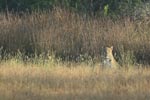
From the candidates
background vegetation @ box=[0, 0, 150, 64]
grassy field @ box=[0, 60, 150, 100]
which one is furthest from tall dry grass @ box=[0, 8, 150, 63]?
grassy field @ box=[0, 60, 150, 100]

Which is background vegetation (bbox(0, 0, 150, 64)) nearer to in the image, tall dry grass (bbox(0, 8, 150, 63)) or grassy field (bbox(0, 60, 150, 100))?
tall dry grass (bbox(0, 8, 150, 63))

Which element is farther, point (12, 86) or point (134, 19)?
point (134, 19)

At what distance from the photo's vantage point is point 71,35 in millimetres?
15914

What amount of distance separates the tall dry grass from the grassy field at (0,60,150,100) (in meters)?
2.73

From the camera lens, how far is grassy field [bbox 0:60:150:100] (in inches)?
362

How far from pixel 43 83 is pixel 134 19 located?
8.10 m

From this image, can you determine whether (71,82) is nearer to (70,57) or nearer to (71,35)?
(70,57)

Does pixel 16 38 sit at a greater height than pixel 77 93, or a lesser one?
greater

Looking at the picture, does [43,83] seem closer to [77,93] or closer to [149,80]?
[77,93]

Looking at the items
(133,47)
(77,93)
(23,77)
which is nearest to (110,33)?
(133,47)

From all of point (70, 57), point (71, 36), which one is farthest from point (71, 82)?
point (71, 36)

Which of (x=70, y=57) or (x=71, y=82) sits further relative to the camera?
(x=70, y=57)

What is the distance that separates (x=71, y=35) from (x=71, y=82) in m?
5.71

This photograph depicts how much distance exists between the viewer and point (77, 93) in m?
9.40
